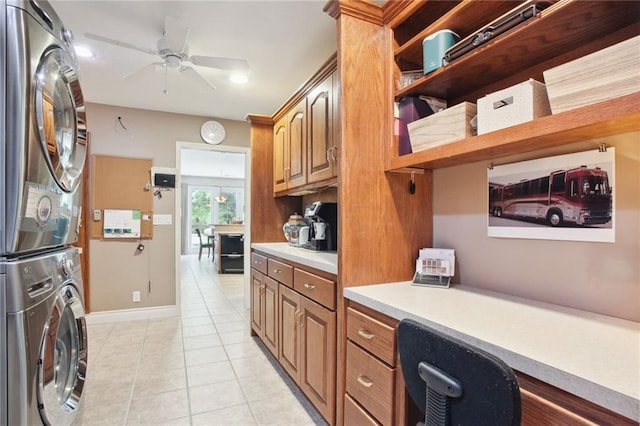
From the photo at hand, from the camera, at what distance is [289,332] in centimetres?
217

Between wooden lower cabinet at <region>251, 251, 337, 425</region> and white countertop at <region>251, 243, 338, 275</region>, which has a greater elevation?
white countertop at <region>251, 243, 338, 275</region>

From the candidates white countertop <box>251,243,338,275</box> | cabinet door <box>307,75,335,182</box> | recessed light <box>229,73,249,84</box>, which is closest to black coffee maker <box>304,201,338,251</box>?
white countertop <box>251,243,338,275</box>

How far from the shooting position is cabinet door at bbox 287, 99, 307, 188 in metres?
2.47

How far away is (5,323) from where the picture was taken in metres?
0.91

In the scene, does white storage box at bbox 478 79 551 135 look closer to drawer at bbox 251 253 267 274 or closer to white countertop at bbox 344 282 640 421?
white countertop at bbox 344 282 640 421

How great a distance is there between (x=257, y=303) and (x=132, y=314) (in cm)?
176

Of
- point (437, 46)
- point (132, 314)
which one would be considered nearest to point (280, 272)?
point (437, 46)

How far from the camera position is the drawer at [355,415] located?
4.39 ft

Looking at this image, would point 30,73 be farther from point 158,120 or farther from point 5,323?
point 158,120

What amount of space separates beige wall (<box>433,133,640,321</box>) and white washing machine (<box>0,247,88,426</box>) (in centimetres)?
171

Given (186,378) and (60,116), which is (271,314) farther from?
(60,116)

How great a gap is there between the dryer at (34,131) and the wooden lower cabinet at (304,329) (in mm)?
1198

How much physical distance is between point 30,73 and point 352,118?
119 cm

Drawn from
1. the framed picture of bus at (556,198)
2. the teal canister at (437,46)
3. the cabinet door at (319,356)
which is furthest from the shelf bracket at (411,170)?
the cabinet door at (319,356)
